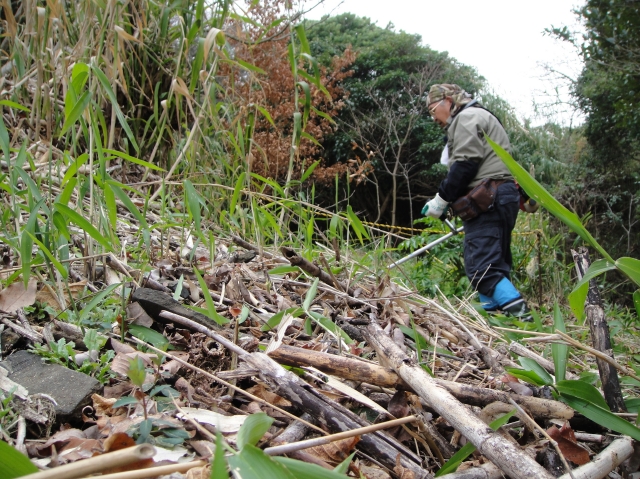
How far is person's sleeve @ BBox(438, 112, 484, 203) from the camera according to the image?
399 cm

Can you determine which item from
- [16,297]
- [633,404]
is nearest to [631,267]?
[633,404]

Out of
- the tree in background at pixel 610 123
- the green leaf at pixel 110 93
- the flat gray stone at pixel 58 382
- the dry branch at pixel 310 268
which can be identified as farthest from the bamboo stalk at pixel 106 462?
the tree in background at pixel 610 123

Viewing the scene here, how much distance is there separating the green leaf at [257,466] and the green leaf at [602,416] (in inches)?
26.0

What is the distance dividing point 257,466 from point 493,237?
3821 mm

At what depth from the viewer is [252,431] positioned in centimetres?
50

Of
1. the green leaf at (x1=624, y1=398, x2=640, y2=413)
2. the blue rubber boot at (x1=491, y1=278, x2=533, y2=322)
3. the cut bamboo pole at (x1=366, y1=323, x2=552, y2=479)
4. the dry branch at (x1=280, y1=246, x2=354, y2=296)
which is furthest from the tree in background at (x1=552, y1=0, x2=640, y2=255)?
the cut bamboo pole at (x1=366, y1=323, x2=552, y2=479)

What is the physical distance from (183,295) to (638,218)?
9.38m

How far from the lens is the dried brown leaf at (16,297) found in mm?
1153

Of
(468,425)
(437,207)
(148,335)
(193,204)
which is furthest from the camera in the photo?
(437,207)

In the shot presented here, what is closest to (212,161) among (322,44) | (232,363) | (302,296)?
(302,296)

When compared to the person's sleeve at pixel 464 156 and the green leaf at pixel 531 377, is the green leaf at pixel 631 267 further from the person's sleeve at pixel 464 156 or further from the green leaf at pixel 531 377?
the person's sleeve at pixel 464 156

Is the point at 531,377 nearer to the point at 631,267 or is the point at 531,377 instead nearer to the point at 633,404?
the point at 633,404

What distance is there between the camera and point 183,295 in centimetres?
151

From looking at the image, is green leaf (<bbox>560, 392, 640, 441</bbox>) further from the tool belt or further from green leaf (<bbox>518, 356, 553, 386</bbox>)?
the tool belt
